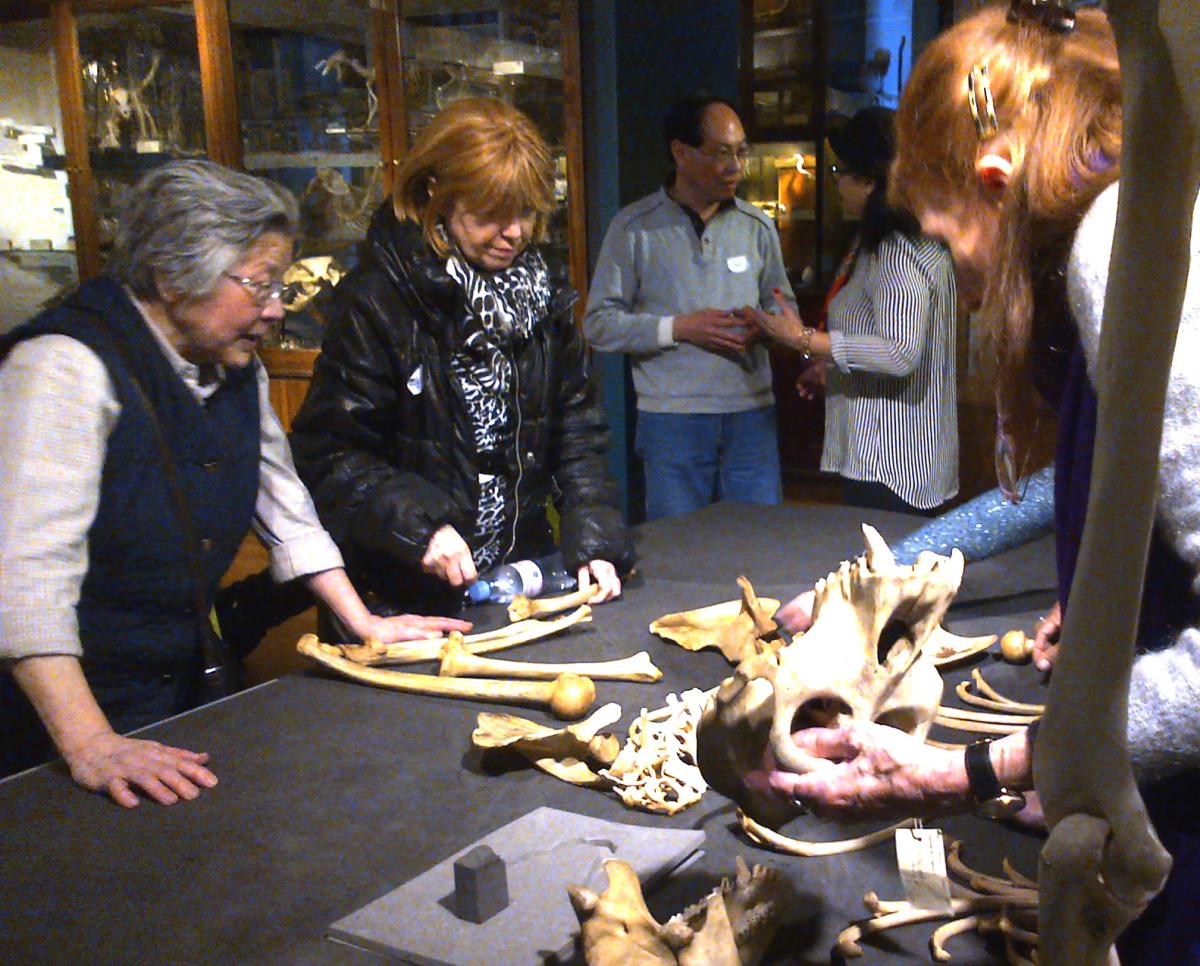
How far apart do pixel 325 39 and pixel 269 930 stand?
166 inches

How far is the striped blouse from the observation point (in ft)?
10.2

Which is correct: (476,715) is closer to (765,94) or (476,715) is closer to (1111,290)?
(1111,290)

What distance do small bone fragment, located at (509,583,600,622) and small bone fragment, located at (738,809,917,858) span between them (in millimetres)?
858

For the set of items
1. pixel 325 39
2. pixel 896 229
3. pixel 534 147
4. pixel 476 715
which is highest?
pixel 325 39

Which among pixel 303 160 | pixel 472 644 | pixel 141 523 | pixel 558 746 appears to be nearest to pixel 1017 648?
pixel 558 746

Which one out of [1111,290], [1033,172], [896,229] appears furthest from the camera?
[896,229]

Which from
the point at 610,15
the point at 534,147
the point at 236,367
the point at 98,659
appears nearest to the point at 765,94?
the point at 610,15

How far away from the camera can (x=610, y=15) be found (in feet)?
15.1

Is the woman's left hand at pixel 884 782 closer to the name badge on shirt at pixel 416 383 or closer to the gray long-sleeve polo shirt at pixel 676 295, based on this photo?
the name badge on shirt at pixel 416 383

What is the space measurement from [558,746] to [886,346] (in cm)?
188

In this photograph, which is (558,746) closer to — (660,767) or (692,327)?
(660,767)

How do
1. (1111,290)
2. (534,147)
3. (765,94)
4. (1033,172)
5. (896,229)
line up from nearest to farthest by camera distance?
(1111,290) → (1033,172) → (534,147) → (896,229) → (765,94)

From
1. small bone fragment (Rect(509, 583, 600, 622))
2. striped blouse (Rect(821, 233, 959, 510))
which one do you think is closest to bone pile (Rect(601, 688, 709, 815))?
small bone fragment (Rect(509, 583, 600, 622))

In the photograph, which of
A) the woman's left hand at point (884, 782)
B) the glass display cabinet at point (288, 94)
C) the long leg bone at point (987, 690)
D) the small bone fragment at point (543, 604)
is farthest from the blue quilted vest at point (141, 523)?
the glass display cabinet at point (288, 94)
